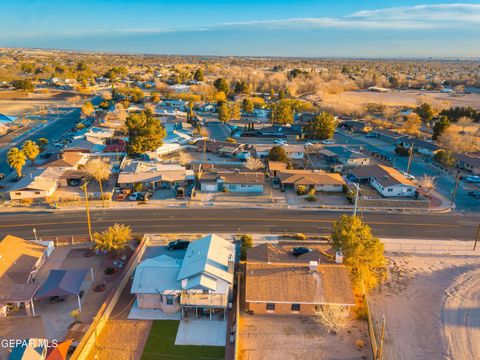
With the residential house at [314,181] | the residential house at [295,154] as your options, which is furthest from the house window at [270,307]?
the residential house at [295,154]

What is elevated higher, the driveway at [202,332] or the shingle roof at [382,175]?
the shingle roof at [382,175]

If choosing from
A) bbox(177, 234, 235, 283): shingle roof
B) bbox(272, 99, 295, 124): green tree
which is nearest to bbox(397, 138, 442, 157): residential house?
bbox(272, 99, 295, 124): green tree

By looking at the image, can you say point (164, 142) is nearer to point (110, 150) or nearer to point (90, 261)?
point (110, 150)

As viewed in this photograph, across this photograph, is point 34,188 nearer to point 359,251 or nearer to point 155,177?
point 155,177

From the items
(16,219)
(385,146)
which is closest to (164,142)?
(16,219)

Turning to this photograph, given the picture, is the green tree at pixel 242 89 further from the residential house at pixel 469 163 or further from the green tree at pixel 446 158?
the residential house at pixel 469 163

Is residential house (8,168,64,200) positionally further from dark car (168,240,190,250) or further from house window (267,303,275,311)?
house window (267,303,275,311)
